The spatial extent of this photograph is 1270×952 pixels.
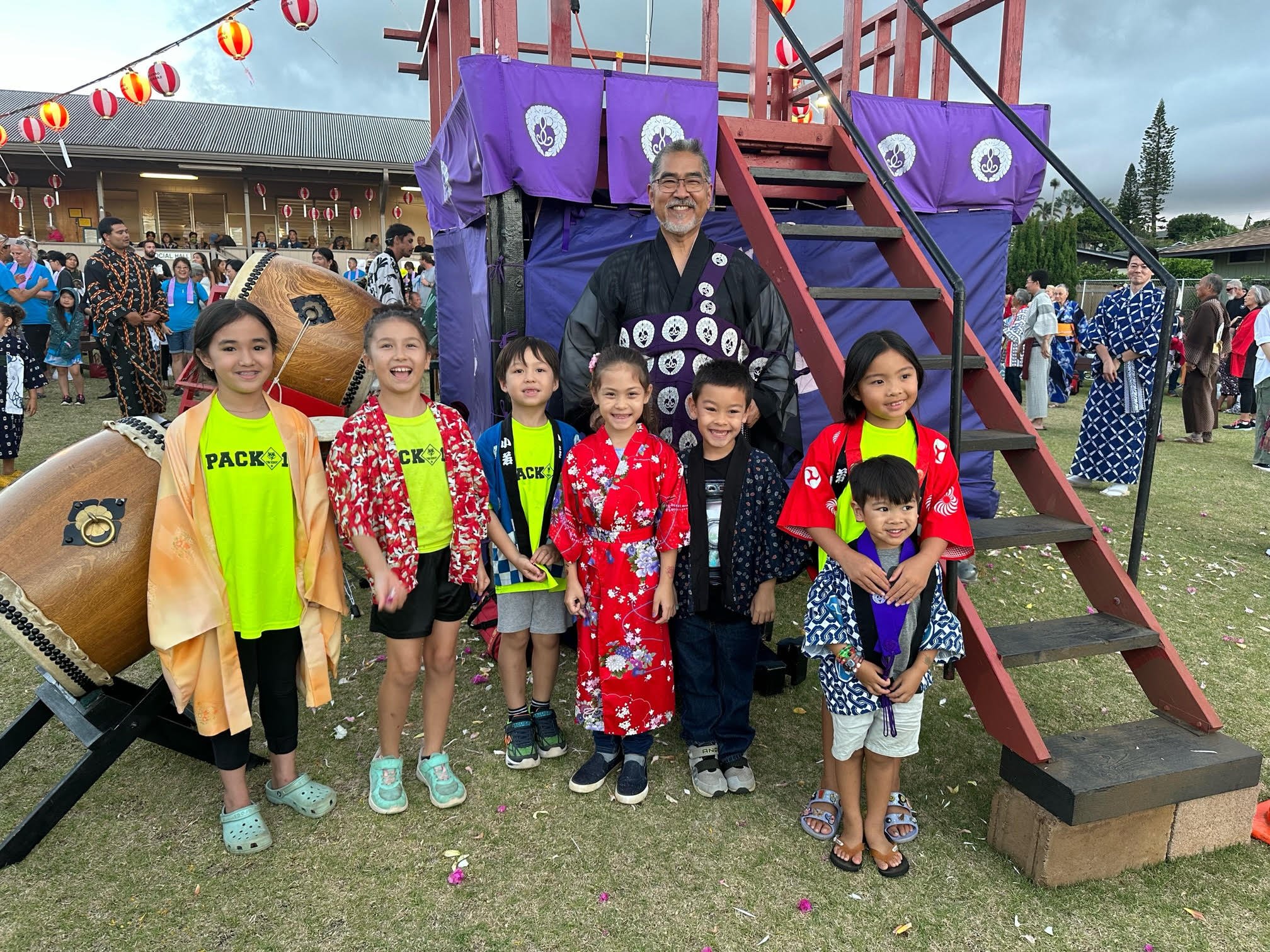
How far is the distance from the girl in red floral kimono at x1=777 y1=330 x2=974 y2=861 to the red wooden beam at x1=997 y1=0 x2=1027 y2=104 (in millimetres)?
3407

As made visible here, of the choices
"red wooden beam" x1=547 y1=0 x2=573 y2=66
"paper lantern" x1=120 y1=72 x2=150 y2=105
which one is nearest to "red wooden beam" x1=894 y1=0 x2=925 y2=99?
"red wooden beam" x1=547 y1=0 x2=573 y2=66

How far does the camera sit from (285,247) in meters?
17.7

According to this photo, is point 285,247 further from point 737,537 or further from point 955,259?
point 737,537

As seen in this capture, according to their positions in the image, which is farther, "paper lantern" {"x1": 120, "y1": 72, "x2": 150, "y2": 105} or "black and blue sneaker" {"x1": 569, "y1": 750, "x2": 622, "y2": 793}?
"paper lantern" {"x1": 120, "y1": 72, "x2": 150, "y2": 105}

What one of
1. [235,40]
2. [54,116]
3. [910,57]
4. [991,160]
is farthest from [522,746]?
[54,116]

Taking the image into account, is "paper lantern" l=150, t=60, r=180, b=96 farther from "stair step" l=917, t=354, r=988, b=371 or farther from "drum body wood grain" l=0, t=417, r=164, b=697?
"stair step" l=917, t=354, r=988, b=371

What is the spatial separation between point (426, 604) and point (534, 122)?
2.34 meters

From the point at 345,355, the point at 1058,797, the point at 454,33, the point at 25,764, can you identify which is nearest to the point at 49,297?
the point at 454,33

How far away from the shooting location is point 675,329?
9.81 feet

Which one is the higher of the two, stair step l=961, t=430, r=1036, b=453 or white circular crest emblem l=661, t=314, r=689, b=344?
white circular crest emblem l=661, t=314, r=689, b=344

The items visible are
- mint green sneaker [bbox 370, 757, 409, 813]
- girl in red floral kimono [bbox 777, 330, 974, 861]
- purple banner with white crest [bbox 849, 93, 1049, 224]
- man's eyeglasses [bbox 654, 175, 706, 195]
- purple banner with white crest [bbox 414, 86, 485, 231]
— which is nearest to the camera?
girl in red floral kimono [bbox 777, 330, 974, 861]

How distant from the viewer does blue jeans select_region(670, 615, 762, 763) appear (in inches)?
103

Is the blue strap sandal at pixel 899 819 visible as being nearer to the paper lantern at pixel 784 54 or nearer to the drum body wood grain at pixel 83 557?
the drum body wood grain at pixel 83 557

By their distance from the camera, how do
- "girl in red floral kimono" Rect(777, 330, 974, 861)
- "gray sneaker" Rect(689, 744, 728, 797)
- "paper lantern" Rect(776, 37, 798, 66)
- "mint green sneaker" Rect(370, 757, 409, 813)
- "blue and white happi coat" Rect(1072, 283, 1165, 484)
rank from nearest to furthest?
1. "girl in red floral kimono" Rect(777, 330, 974, 861)
2. "mint green sneaker" Rect(370, 757, 409, 813)
3. "gray sneaker" Rect(689, 744, 728, 797)
4. "blue and white happi coat" Rect(1072, 283, 1165, 484)
5. "paper lantern" Rect(776, 37, 798, 66)
